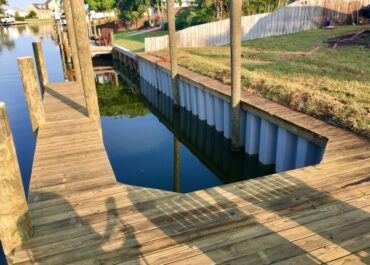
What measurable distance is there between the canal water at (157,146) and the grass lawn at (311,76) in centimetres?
221

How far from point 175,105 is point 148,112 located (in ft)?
9.17

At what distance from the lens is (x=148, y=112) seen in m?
17.6

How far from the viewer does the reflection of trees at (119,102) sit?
17859 millimetres

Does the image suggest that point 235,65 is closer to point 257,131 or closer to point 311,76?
point 257,131

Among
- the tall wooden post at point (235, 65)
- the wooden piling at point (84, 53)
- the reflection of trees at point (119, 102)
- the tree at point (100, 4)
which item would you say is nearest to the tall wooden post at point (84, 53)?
the wooden piling at point (84, 53)

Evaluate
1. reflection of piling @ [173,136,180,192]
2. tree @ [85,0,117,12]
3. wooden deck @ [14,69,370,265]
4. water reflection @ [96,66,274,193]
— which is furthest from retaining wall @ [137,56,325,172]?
tree @ [85,0,117,12]

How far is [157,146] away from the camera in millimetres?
12898

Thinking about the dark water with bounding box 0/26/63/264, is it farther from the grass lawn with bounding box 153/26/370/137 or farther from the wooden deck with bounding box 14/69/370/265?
the grass lawn with bounding box 153/26/370/137

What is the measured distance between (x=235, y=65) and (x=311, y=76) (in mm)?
5271

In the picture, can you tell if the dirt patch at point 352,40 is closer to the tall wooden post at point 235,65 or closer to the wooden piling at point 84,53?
the tall wooden post at point 235,65

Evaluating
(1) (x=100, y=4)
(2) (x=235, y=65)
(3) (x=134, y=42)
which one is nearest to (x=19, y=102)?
(2) (x=235, y=65)

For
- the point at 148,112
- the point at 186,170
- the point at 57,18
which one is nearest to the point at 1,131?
the point at 186,170

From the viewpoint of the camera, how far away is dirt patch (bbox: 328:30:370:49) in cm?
1975

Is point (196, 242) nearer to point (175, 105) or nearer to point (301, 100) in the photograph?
point (301, 100)
